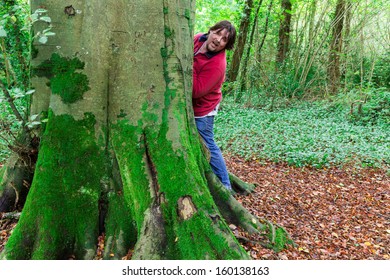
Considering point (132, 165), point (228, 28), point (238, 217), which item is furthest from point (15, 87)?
point (238, 217)

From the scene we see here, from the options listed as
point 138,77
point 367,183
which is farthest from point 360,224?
point 138,77

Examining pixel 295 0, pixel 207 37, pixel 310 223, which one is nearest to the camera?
pixel 207 37

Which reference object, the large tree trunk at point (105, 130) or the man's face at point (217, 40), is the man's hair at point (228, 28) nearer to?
the man's face at point (217, 40)

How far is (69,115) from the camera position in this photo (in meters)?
3.07

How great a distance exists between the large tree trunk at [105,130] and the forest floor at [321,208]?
32.2 inches

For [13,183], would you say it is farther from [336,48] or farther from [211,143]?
[336,48]

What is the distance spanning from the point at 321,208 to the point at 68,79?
3.83 metres

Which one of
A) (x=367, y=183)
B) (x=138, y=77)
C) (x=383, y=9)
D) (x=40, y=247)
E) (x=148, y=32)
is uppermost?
(x=383, y=9)

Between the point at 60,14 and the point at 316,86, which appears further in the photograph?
the point at 316,86

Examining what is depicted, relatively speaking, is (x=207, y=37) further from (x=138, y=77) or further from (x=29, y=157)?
(x=29, y=157)

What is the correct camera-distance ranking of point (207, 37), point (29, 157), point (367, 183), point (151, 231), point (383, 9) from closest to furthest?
1. point (151, 231)
2. point (29, 157)
3. point (207, 37)
4. point (367, 183)
5. point (383, 9)

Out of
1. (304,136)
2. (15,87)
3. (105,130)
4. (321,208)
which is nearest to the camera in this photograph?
(105,130)

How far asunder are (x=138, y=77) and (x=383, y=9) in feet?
41.4

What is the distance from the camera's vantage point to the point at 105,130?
3164 millimetres
